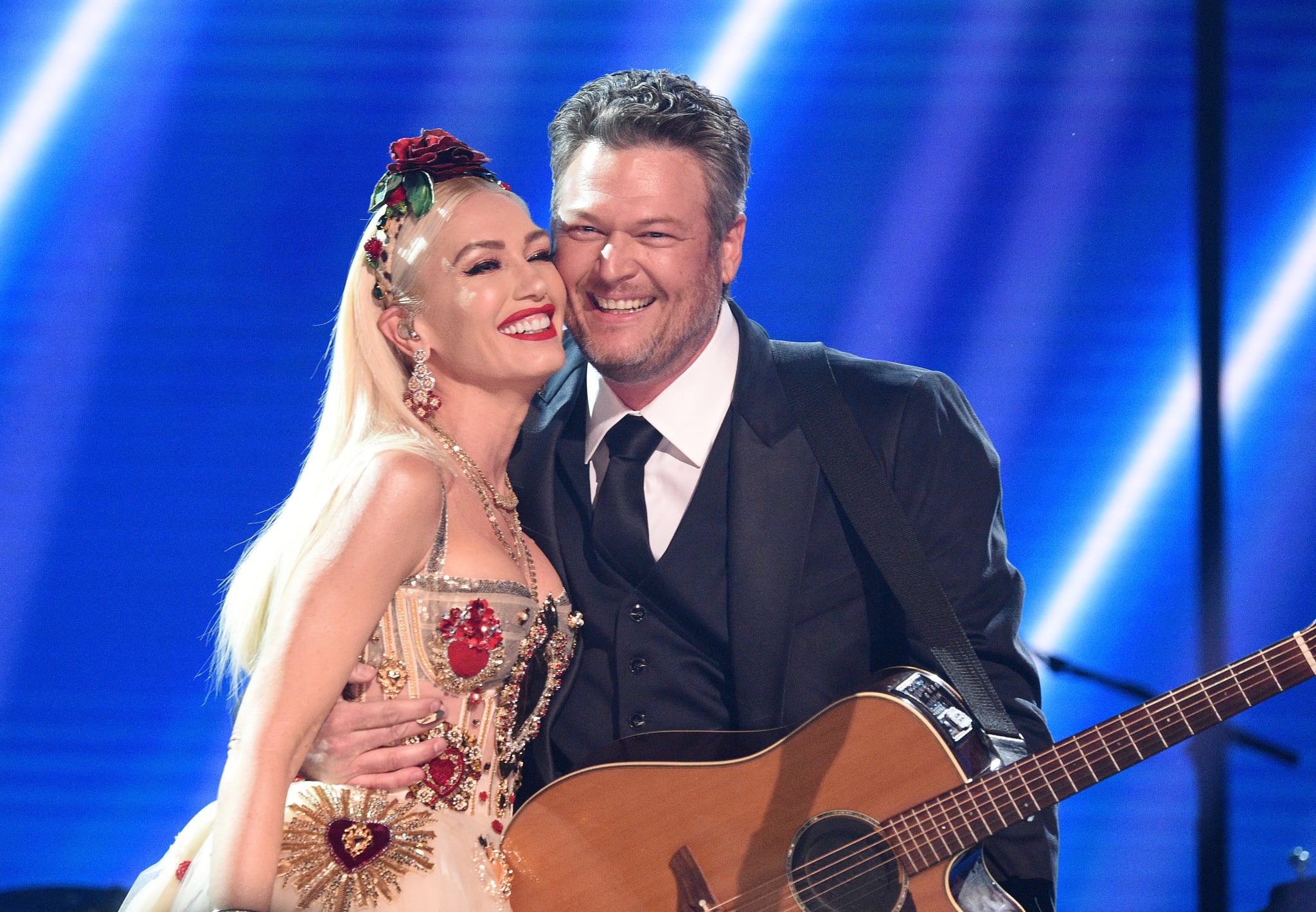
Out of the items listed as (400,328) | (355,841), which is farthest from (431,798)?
(400,328)

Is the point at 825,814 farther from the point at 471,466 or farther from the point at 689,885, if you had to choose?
the point at 471,466

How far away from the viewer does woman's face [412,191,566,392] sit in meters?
2.27

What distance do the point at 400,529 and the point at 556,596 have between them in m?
0.46

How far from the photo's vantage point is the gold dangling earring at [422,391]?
7.64 feet

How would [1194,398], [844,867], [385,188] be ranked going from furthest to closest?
[1194,398] < [385,188] < [844,867]

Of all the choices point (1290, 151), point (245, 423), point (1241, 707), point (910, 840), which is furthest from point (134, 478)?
point (1290, 151)

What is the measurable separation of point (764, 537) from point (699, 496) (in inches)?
7.2

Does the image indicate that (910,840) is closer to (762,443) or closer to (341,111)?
(762,443)

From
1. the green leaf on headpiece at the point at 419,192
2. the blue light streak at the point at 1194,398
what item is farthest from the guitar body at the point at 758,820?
the blue light streak at the point at 1194,398

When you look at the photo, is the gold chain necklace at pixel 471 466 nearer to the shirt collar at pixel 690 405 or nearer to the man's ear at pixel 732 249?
the shirt collar at pixel 690 405

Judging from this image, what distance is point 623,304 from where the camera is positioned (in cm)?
253

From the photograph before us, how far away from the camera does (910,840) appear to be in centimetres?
206

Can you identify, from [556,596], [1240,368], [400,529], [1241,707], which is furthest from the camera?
[1240,368]

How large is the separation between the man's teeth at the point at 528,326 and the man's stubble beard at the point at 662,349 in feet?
0.69
